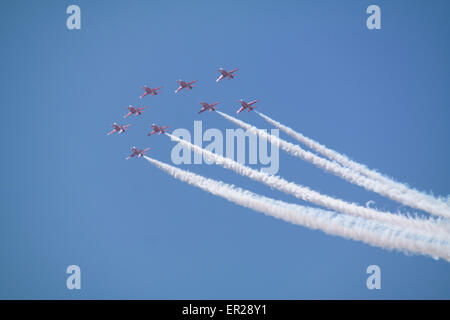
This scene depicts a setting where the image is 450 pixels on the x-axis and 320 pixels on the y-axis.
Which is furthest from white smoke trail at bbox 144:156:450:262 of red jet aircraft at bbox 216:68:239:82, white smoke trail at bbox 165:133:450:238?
red jet aircraft at bbox 216:68:239:82

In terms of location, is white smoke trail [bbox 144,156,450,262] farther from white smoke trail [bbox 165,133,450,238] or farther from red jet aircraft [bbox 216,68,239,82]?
red jet aircraft [bbox 216,68,239,82]

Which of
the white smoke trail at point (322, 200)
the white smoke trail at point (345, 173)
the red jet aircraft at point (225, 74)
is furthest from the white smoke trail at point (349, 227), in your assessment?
the red jet aircraft at point (225, 74)

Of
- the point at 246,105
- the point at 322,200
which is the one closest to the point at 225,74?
the point at 246,105

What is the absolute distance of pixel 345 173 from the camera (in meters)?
40.3

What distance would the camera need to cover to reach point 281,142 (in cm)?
4391

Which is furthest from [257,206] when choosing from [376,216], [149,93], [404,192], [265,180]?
[149,93]

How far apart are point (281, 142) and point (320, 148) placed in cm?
325

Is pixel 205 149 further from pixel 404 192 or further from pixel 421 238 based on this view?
pixel 421 238

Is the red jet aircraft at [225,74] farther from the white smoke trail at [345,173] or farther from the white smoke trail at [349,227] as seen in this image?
the white smoke trail at [349,227]

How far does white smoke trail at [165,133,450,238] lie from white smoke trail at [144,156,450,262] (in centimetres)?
140

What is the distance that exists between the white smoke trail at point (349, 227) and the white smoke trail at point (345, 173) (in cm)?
555

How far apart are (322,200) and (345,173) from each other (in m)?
5.12

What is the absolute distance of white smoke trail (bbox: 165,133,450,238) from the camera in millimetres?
30781

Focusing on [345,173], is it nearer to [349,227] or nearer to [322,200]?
[322,200]
